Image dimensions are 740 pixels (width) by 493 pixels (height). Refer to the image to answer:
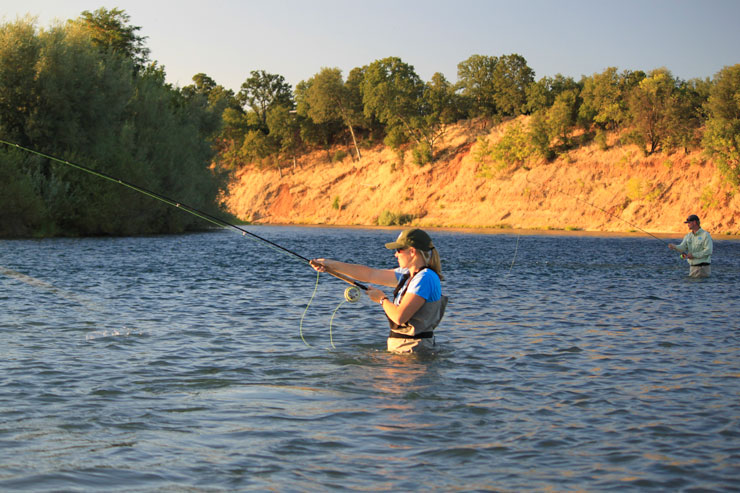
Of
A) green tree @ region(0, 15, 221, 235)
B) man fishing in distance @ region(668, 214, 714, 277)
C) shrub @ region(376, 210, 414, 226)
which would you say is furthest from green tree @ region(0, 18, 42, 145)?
shrub @ region(376, 210, 414, 226)

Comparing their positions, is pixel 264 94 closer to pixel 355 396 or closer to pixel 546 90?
pixel 546 90

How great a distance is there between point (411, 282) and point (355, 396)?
5.35 feet

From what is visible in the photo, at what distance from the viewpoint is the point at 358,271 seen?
9.57 m

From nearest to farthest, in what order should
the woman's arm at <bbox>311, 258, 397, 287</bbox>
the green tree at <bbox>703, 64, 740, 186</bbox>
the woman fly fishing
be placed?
the woman fly fishing
the woman's arm at <bbox>311, 258, 397, 287</bbox>
the green tree at <bbox>703, 64, 740, 186</bbox>

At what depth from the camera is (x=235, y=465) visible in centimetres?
599

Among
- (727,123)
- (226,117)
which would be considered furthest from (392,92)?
(727,123)

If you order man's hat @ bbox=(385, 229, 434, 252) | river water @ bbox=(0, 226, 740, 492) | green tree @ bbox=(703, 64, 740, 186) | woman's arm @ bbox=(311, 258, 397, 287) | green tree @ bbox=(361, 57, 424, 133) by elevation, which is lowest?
river water @ bbox=(0, 226, 740, 492)

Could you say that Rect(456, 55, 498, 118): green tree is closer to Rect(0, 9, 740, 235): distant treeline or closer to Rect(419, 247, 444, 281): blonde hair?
Rect(0, 9, 740, 235): distant treeline

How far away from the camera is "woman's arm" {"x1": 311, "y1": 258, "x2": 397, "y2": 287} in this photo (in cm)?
927

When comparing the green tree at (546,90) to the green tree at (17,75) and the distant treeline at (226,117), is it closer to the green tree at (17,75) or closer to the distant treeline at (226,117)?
the distant treeline at (226,117)

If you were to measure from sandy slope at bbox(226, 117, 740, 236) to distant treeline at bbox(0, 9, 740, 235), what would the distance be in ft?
6.89

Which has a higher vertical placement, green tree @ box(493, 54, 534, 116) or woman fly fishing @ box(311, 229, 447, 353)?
green tree @ box(493, 54, 534, 116)

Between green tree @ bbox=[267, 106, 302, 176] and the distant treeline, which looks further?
green tree @ bbox=[267, 106, 302, 176]

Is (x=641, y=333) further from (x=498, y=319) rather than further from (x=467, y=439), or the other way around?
(x=467, y=439)
